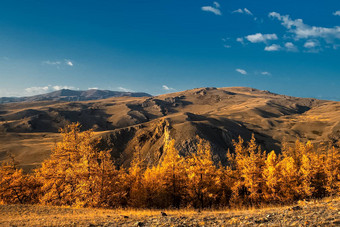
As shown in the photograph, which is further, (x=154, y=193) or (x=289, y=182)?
(x=289, y=182)

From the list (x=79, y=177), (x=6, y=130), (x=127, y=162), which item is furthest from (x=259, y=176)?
(x=6, y=130)

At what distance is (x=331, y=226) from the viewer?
1005cm

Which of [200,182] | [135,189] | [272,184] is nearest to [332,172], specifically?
[272,184]

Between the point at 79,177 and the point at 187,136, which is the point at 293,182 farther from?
the point at 79,177

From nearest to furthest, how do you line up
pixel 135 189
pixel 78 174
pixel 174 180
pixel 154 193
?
Answer: pixel 78 174 → pixel 135 189 → pixel 154 193 → pixel 174 180

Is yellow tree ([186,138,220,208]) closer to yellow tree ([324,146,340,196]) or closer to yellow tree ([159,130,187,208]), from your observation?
yellow tree ([159,130,187,208])

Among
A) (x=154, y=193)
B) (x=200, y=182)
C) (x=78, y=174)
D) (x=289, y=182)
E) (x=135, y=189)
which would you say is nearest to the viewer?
(x=78, y=174)

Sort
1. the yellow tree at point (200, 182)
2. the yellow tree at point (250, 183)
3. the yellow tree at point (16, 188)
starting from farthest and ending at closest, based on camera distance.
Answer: the yellow tree at point (16, 188) < the yellow tree at point (250, 183) < the yellow tree at point (200, 182)

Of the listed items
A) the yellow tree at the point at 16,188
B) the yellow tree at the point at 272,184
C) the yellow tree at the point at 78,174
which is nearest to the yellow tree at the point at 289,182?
the yellow tree at the point at 272,184

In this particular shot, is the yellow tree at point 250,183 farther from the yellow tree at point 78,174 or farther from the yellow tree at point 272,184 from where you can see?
the yellow tree at point 78,174

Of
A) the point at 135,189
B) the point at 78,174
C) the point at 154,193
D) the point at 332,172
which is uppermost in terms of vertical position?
the point at 78,174

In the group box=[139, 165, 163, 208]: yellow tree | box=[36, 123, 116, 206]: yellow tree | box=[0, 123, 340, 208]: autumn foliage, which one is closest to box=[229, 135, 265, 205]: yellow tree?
box=[0, 123, 340, 208]: autumn foliage

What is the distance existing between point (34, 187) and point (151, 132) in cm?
4208

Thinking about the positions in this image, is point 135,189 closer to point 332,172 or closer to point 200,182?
point 200,182
